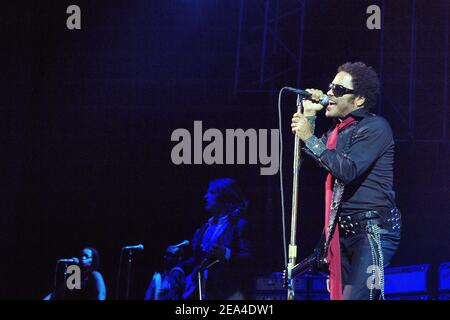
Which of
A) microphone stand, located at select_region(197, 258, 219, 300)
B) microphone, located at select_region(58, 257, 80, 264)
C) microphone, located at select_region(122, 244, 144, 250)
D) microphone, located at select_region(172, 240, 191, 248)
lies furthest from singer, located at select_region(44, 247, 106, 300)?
microphone stand, located at select_region(197, 258, 219, 300)

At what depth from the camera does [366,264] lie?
3.24 metres

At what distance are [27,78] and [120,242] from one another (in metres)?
1.53

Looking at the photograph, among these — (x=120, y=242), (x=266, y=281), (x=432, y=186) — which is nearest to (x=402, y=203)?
(x=432, y=186)

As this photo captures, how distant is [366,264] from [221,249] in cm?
242

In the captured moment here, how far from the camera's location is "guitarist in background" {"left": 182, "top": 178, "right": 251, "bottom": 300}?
5516 mm

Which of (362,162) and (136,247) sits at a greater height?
(362,162)

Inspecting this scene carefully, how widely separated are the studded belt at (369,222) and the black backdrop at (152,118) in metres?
2.27

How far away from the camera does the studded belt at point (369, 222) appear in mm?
3314

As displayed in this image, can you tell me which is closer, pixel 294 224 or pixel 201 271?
pixel 294 224

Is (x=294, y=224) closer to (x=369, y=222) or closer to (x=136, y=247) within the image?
(x=369, y=222)

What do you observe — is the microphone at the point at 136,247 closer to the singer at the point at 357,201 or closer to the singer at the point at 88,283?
the singer at the point at 88,283

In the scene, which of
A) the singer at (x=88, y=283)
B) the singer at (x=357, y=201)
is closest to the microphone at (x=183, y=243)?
the singer at (x=88, y=283)

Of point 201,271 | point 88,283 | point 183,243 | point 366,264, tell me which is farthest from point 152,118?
point 366,264
